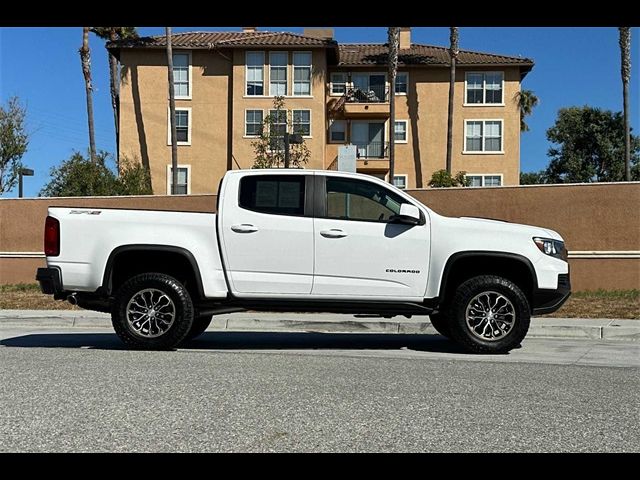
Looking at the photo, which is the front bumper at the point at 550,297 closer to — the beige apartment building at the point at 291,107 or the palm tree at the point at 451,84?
the palm tree at the point at 451,84

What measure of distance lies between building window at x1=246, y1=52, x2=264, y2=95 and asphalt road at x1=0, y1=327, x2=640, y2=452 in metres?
29.7

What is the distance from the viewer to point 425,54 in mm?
40312

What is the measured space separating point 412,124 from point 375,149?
230cm

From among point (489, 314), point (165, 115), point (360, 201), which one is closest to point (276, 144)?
point (165, 115)

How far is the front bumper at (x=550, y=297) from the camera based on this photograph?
8.81 meters

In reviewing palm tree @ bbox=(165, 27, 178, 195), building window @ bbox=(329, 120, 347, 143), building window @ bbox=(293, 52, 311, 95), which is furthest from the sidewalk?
building window @ bbox=(329, 120, 347, 143)

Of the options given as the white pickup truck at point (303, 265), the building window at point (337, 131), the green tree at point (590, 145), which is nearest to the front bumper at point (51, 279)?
the white pickup truck at point (303, 265)

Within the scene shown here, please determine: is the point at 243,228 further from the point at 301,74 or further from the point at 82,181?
the point at 301,74

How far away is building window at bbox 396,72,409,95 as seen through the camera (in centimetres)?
3903

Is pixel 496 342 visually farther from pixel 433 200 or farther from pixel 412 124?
pixel 412 124

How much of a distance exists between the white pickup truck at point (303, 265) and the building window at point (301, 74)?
2999 centimetres

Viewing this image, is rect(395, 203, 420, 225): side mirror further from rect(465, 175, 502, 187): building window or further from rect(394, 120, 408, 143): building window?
rect(394, 120, 408, 143): building window

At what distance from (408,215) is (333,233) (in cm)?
89

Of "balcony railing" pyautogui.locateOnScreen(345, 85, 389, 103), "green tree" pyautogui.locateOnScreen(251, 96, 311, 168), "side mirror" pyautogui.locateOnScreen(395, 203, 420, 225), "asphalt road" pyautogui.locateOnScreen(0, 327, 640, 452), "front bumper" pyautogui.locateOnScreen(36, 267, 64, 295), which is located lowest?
"asphalt road" pyautogui.locateOnScreen(0, 327, 640, 452)
